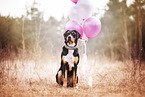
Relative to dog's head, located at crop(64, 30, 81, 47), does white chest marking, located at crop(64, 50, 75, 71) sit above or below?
below

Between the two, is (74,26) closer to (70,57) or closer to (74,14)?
(74,14)

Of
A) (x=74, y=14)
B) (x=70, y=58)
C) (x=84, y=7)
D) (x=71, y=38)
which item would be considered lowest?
(x=70, y=58)

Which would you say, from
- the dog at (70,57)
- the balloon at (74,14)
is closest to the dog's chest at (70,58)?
the dog at (70,57)

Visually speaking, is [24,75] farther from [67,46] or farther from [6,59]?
[67,46]

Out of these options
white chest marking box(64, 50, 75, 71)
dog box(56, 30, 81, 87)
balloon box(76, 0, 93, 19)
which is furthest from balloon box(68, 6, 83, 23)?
white chest marking box(64, 50, 75, 71)

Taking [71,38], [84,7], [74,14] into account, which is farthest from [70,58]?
[84,7]

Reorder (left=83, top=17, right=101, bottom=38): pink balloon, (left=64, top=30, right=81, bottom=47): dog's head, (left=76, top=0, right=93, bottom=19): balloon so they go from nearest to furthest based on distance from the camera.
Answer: (left=64, top=30, right=81, bottom=47): dog's head < (left=83, top=17, right=101, bottom=38): pink balloon < (left=76, top=0, right=93, bottom=19): balloon

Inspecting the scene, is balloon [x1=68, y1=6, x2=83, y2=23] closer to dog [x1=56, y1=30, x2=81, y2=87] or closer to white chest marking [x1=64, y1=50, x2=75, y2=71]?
dog [x1=56, y1=30, x2=81, y2=87]

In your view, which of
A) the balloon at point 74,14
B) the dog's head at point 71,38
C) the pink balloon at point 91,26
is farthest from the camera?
the balloon at point 74,14

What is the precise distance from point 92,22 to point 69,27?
1.96 ft

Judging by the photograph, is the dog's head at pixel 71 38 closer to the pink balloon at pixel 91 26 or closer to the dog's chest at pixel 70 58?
the dog's chest at pixel 70 58

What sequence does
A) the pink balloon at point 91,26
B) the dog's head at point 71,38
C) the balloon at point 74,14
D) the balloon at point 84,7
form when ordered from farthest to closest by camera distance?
the balloon at point 74,14, the balloon at point 84,7, the pink balloon at point 91,26, the dog's head at point 71,38

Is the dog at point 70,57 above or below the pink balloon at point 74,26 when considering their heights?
below

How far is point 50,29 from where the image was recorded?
17344 millimetres
